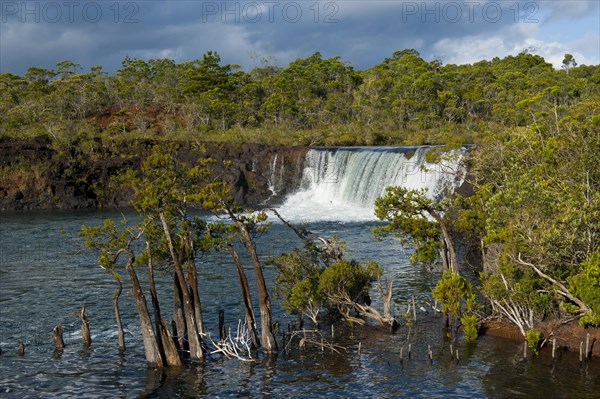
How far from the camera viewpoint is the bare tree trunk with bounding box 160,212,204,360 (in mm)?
22500

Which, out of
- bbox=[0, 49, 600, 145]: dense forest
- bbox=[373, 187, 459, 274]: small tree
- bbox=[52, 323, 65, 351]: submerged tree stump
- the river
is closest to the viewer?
the river

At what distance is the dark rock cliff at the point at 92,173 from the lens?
7344 centimetres

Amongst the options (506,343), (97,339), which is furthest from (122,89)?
(506,343)

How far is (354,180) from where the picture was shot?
66.4 metres

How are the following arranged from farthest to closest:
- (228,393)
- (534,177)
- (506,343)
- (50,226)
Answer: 1. (50,226)
2. (534,177)
3. (506,343)
4. (228,393)

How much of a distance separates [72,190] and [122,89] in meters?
38.2

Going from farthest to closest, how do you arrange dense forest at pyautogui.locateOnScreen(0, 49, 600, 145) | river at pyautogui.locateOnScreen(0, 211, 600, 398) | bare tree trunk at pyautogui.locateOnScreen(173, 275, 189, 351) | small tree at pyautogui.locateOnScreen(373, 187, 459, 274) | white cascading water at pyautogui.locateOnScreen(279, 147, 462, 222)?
dense forest at pyautogui.locateOnScreen(0, 49, 600, 145) < white cascading water at pyautogui.locateOnScreen(279, 147, 462, 222) < small tree at pyautogui.locateOnScreen(373, 187, 459, 274) < bare tree trunk at pyautogui.locateOnScreen(173, 275, 189, 351) < river at pyautogui.locateOnScreen(0, 211, 600, 398)

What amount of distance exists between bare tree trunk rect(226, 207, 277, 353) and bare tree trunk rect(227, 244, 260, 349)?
0.40 metres

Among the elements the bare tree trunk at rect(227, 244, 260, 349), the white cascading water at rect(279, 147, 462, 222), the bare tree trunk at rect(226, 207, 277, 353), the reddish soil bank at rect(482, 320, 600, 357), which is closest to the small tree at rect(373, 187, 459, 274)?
the reddish soil bank at rect(482, 320, 600, 357)

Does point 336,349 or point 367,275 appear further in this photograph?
point 367,275

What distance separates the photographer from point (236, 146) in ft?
254

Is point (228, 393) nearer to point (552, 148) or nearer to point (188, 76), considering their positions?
point (552, 148)

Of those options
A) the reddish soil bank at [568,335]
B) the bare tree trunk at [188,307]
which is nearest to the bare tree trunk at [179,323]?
the bare tree trunk at [188,307]

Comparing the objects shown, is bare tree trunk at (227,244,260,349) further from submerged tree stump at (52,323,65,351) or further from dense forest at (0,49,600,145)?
dense forest at (0,49,600,145)
